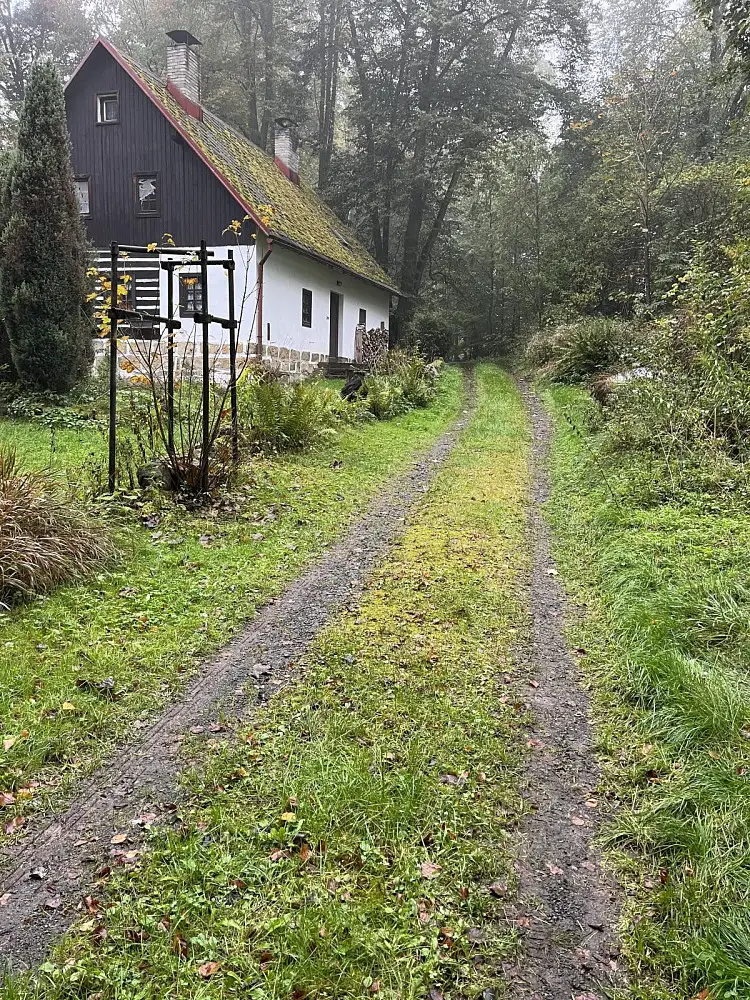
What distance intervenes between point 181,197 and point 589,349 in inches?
414

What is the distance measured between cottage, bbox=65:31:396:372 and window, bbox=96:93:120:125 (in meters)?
0.02

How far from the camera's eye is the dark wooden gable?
15.8m

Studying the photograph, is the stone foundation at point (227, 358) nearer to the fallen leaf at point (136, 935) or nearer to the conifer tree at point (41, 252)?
the conifer tree at point (41, 252)

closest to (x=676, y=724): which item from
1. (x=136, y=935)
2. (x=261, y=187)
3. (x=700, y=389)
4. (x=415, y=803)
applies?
(x=415, y=803)

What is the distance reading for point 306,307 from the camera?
60.9ft

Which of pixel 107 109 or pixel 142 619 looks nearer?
pixel 142 619

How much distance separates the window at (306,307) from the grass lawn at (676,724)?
14196mm

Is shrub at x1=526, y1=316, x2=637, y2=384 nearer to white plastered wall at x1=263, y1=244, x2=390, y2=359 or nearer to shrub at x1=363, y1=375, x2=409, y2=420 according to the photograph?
shrub at x1=363, y1=375, x2=409, y2=420

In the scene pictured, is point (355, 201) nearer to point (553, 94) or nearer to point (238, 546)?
point (553, 94)

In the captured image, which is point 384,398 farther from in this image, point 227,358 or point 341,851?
point 341,851

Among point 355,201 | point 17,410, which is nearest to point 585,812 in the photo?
point 17,410

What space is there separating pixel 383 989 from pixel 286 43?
31732mm

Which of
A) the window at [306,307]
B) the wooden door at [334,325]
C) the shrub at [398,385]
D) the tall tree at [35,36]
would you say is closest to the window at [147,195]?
the window at [306,307]

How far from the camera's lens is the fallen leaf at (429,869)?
2455mm
